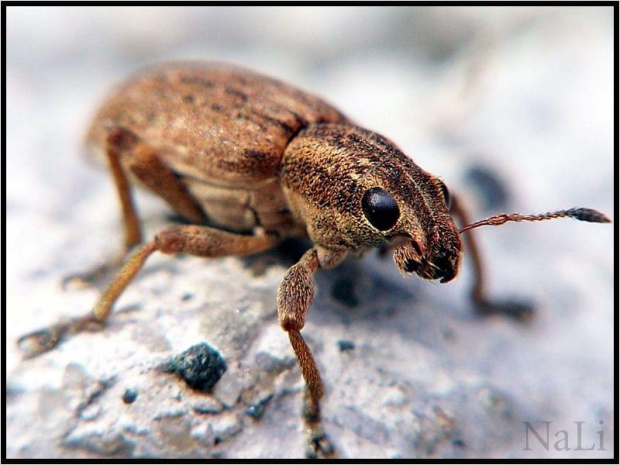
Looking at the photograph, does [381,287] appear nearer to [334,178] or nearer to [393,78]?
[334,178]

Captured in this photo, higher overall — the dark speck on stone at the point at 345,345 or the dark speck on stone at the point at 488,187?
the dark speck on stone at the point at 345,345

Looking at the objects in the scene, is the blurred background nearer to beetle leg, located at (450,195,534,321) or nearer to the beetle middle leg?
beetle leg, located at (450,195,534,321)

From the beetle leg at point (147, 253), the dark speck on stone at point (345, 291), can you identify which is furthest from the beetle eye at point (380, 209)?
the beetle leg at point (147, 253)

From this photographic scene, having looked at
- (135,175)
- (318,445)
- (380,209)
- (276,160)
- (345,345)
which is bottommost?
(318,445)

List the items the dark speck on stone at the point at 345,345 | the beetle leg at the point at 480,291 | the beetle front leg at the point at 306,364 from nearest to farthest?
the beetle front leg at the point at 306,364, the dark speck on stone at the point at 345,345, the beetle leg at the point at 480,291

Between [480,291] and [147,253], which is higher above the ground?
[147,253]

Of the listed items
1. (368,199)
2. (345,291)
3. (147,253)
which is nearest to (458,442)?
(345,291)

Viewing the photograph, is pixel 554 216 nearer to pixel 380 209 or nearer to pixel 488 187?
pixel 380 209

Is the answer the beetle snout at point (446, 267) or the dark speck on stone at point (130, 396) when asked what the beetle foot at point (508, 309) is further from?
the dark speck on stone at point (130, 396)
